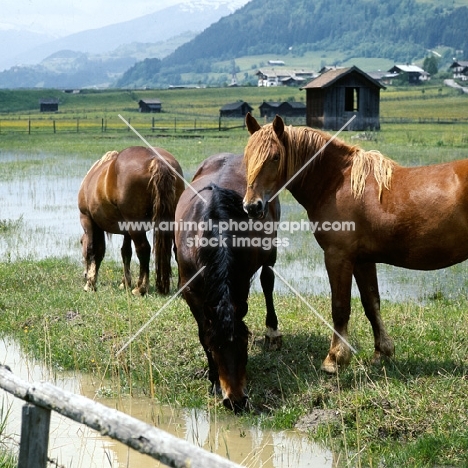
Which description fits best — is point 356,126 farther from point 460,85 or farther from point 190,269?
point 460,85

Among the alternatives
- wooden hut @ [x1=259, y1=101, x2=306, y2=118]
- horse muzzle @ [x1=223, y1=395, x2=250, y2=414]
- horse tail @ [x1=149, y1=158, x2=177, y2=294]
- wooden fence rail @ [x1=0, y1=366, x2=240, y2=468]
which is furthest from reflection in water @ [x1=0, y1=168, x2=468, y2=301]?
wooden hut @ [x1=259, y1=101, x2=306, y2=118]

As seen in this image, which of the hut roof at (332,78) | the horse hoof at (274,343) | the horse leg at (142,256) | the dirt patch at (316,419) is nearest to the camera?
the dirt patch at (316,419)

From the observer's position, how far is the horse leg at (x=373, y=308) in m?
7.21

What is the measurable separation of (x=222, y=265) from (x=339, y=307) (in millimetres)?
1438

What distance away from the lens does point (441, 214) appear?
256 inches

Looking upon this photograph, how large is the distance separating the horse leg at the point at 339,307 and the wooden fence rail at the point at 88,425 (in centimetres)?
373

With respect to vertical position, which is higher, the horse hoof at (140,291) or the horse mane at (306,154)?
the horse mane at (306,154)

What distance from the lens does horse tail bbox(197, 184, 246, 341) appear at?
607 cm

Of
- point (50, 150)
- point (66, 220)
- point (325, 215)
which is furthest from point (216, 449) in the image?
point (50, 150)

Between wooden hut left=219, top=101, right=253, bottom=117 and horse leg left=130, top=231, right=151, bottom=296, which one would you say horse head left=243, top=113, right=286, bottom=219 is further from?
wooden hut left=219, top=101, right=253, bottom=117

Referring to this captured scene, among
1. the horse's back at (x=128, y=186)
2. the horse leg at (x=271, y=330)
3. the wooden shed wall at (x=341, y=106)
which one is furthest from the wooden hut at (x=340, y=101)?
the horse leg at (x=271, y=330)

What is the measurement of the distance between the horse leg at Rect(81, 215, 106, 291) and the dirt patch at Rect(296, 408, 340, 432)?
5695 mm

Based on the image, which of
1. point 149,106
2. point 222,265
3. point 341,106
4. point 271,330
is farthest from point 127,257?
point 149,106

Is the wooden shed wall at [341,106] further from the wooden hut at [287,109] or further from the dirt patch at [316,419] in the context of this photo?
the dirt patch at [316,419]
